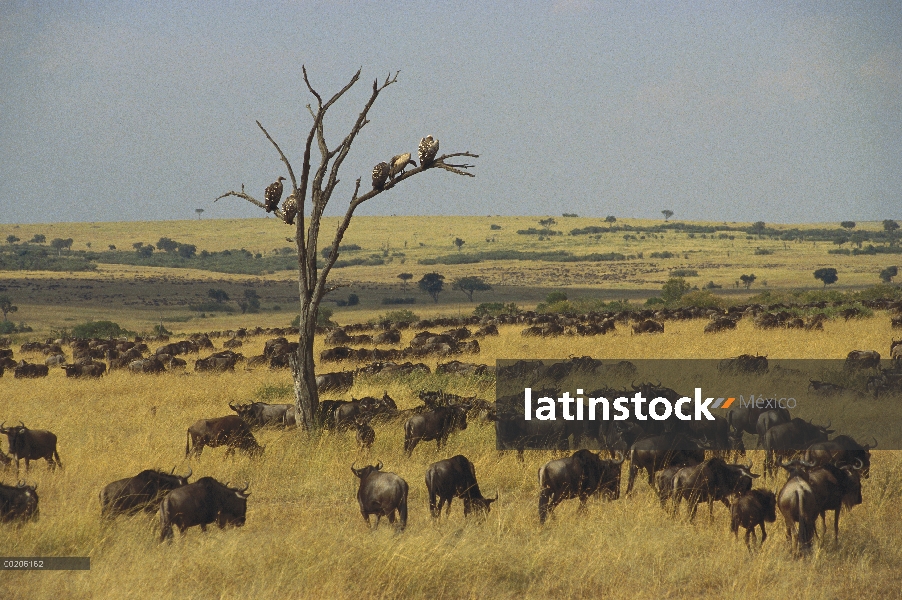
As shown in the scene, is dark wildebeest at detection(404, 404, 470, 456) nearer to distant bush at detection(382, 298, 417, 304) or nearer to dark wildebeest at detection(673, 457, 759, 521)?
dark wildebeest at detection(673, 457, 759, 521)

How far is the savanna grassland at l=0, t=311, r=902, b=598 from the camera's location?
23.7 feet

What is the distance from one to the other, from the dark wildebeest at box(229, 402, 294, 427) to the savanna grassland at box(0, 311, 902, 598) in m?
1.65

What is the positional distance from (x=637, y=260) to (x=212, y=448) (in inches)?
4386

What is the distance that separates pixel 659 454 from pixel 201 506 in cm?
515

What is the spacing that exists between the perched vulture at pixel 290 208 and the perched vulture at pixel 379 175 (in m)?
1.30

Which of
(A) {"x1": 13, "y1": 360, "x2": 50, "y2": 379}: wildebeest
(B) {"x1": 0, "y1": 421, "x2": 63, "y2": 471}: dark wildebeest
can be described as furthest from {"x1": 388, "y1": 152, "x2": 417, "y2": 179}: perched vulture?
(A) {"x1": 13, "y1": 360, "x2": 50, "y2": 379}: wildebeest

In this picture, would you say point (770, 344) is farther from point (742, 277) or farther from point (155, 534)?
point (742, 277)

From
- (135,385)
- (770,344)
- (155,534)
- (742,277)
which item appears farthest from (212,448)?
(742,277)

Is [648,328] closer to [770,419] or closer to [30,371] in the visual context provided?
[30,371]

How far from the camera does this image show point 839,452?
31.3 feet

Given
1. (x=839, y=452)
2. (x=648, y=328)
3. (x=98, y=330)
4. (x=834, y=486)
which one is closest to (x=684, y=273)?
(x=98, y=330)

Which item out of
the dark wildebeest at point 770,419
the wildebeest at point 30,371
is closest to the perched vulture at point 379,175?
the dark wildebeest at point 770,419

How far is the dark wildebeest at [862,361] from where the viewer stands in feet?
65.7

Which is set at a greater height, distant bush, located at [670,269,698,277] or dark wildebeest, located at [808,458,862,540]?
dark wildebeest, located at [808,458,862,540]
